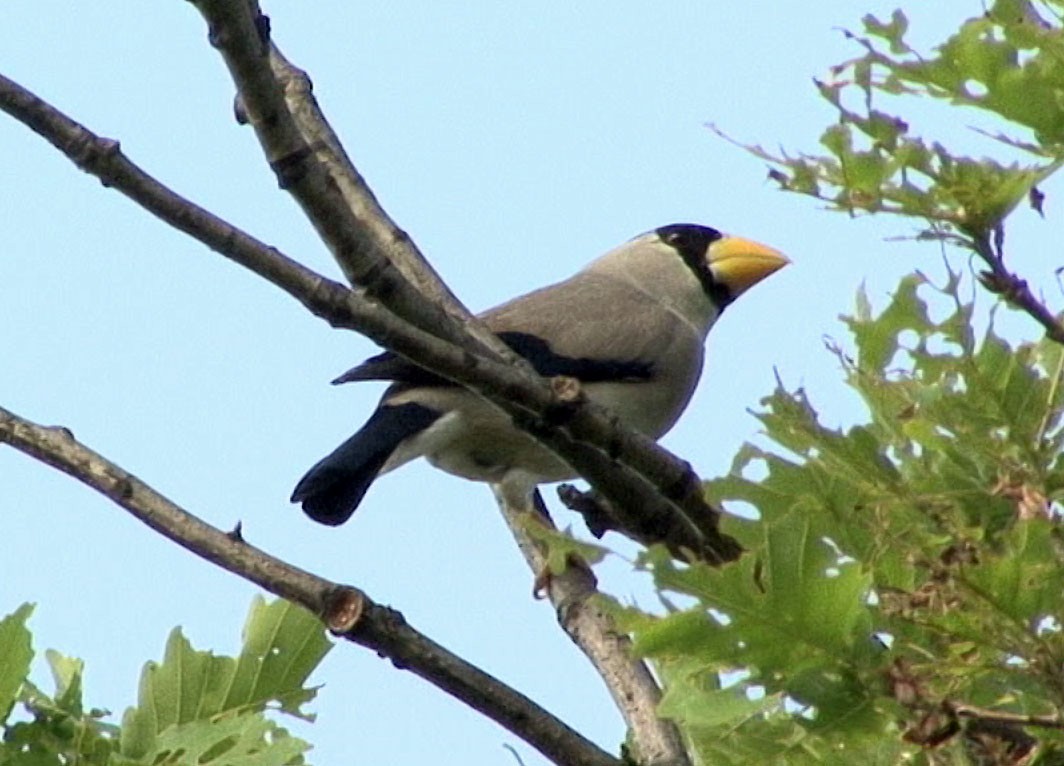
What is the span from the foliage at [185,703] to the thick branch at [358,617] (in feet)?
0.67

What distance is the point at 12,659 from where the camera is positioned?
2688mm

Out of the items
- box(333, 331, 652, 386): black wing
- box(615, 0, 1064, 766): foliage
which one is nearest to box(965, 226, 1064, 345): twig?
box(615, 0, 1064, 766): foliage

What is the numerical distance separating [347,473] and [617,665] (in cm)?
176

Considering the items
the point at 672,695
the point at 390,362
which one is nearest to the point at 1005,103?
the point at 672,695

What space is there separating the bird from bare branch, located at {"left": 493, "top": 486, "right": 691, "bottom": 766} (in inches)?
50.1

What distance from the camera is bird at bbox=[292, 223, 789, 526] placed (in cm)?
526

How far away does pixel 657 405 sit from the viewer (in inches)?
241

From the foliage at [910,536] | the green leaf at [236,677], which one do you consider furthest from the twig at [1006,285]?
the green leaf at [236,677]

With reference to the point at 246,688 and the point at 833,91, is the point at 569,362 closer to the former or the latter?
the point at 246,688

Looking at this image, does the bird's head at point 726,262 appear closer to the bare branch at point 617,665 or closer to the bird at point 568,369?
the bird at point 568,369

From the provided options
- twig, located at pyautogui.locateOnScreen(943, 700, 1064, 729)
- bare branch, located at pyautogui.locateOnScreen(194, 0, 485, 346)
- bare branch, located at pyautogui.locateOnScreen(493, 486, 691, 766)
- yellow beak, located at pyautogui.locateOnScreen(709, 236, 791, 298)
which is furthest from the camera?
yellow beak, located at pyautogui.locateOnScreen(709, 236, 791, 298)

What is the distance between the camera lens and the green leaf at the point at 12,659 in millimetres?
2678

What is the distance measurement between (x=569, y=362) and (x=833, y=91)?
3619mm

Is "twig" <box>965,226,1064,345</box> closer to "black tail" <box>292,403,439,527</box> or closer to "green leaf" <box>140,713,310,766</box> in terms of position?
"green leaf" <box>140,713,310,766</box>
